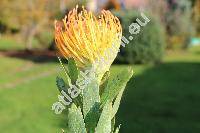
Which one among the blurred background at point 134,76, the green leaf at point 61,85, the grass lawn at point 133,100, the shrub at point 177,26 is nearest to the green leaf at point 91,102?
the green leaf at point 61,85

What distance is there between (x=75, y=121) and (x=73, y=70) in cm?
19

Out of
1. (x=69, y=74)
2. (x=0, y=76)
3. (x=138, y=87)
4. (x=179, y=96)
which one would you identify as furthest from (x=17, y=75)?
(x=69, y=74)

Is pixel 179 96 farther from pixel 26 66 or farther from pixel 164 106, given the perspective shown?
pixel 26 66

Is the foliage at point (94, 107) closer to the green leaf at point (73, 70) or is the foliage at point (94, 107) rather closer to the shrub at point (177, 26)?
the green leaf at point (73, 70)

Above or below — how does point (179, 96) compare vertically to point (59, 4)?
above

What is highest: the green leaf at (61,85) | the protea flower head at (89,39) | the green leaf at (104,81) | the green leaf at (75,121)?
the protea flower head at (89,39)

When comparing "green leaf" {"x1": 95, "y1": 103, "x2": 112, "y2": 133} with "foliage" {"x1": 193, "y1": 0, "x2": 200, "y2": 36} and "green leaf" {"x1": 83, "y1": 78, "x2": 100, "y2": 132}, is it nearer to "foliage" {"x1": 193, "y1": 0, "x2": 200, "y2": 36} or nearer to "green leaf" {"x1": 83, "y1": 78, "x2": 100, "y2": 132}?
"green leaf" {"x1": 83, "y1": 78, "x2": 100, "y2": 132}

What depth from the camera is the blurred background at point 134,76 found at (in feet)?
29.2

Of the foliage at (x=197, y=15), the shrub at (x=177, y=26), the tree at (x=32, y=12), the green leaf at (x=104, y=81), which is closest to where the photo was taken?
the green leaf at (x=104, y=81)

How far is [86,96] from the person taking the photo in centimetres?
157

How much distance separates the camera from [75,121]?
1.53 m

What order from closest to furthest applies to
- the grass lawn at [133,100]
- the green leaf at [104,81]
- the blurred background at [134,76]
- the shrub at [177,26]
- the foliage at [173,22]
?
the green leaf at [104,81] < the grass lawn at [133,100] < the blurred background at [134,76] < the foliage at [173,22] < the shrub at [177,26]

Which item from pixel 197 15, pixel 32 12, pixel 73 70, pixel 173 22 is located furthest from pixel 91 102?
pixel 197 15

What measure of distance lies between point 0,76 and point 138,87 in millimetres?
4863
